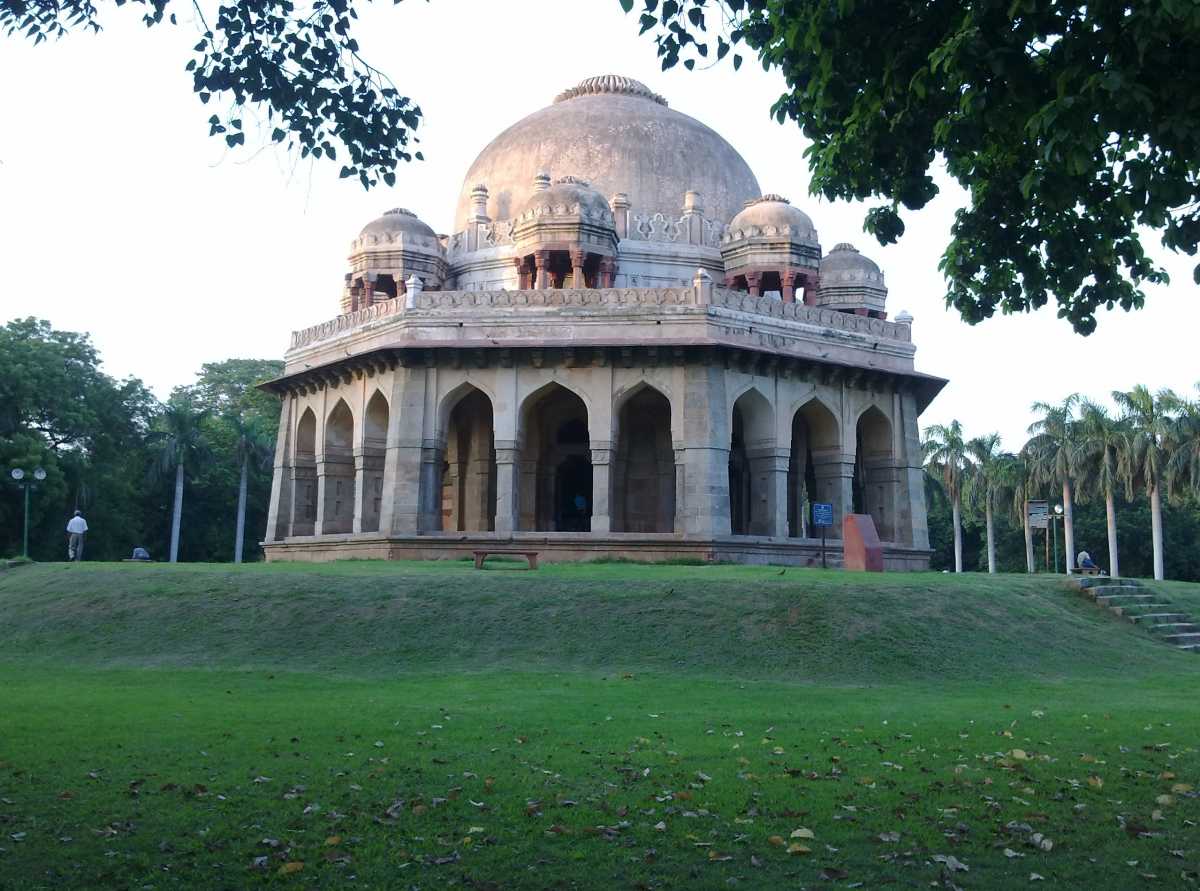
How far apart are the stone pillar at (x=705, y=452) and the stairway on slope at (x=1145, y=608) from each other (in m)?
7.45

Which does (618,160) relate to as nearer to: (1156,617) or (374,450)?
(374,450)

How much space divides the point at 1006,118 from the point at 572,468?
Answer: 2354cm

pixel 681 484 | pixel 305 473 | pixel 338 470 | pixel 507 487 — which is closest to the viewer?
pixel 681 484

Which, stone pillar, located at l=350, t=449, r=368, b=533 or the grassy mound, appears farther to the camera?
stone pillar, located at l=350, t=449, r=368, b=533

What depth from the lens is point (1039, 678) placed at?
13.7 m

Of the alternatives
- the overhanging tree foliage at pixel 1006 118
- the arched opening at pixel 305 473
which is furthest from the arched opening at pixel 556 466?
the overhanging tree foliage at pixel 1006 118

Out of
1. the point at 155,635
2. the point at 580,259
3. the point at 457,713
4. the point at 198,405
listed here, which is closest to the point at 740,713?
the point at 457,713

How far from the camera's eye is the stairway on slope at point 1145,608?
17.3m

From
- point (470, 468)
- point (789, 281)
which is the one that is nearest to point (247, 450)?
point (470, 468)

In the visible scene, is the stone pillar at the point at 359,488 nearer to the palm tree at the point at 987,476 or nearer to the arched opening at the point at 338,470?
the arched opening at the point at 338,470

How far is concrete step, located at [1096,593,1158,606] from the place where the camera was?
1862 cm

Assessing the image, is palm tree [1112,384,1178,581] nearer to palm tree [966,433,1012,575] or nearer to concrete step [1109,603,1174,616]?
palm tree [966,433,1012,575]

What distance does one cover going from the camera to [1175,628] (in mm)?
17672

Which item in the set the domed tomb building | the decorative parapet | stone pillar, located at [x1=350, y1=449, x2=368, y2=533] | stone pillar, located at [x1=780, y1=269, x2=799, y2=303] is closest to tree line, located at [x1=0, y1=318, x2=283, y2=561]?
the domed tomb building
